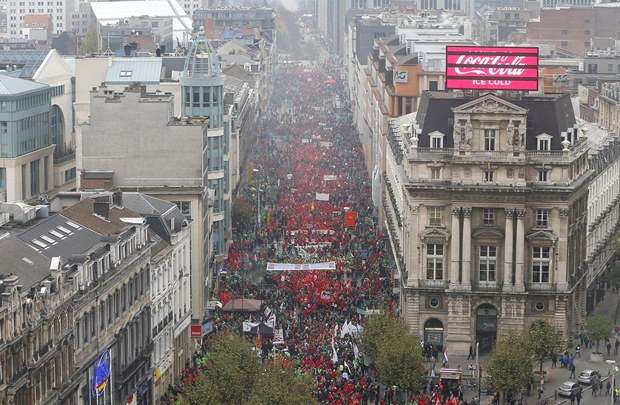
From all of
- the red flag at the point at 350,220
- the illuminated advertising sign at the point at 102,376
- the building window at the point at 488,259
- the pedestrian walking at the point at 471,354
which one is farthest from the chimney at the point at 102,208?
the red flag at the point at 350,220

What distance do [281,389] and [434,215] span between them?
3806 cm

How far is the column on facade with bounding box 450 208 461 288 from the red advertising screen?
9983mm

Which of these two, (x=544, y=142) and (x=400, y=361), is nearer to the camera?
(x=400, y=361)

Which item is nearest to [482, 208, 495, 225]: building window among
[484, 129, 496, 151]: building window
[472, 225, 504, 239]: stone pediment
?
[472, 225, 504, 239]: stone pediment

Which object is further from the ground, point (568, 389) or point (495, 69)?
point (495, 69)

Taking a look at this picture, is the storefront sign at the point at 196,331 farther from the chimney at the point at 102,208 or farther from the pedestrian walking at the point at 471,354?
the pedestrian walking at the point at 471,354

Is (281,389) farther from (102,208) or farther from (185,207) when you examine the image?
(185,207)

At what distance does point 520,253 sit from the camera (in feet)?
403

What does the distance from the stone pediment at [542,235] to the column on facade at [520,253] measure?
0.68 meters

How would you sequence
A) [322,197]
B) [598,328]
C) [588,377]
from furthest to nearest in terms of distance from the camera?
[322,197] < [598,328] < [588,377]

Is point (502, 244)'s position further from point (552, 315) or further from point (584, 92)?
point (584, 92)

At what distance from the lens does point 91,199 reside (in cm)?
10644

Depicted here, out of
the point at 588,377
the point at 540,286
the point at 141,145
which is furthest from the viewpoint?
the point at 141,145

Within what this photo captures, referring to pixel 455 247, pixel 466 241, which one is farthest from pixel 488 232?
pixel 455 247
